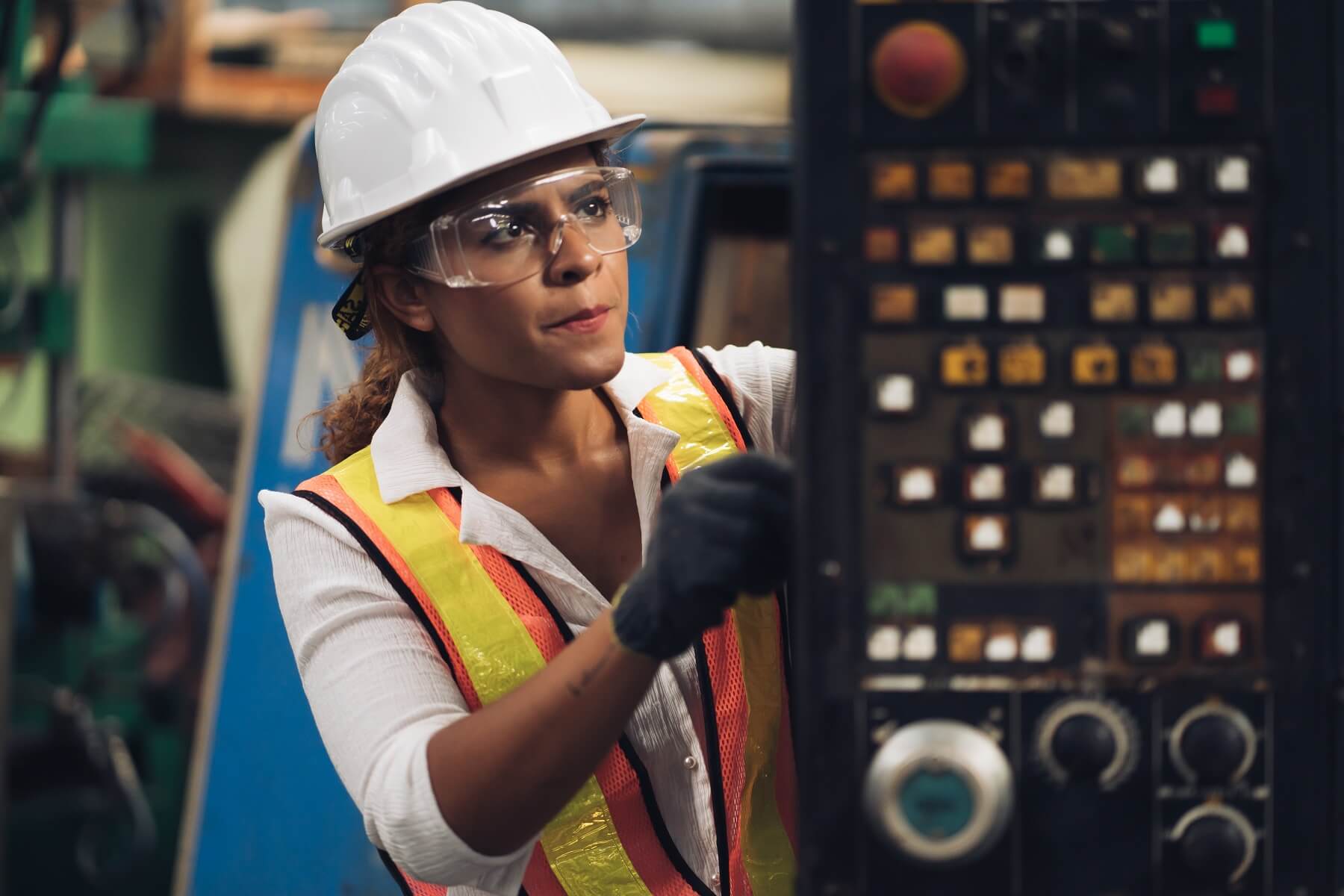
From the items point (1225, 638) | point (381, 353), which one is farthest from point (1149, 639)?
point (381, 353)

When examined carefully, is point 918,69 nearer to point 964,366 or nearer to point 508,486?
point 964,366

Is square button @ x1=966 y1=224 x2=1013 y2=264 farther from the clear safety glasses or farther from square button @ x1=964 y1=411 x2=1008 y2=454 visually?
the clear safety glasses

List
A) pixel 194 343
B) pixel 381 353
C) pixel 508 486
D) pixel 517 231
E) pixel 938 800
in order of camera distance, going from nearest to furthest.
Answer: pixel 938 800 < pixel 517 231 < pixel 508 486 < pixel 381 353 < pixel 194 343

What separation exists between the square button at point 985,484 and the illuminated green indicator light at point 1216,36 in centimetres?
22

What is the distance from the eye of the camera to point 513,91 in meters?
1.06

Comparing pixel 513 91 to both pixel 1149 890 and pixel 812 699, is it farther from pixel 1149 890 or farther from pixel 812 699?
pixel 1149 890

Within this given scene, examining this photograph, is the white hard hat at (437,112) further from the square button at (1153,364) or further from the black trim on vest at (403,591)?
the square button at (1153,364)

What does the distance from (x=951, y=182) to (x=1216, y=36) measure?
0.46ft

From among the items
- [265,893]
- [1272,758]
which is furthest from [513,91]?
[265,893]

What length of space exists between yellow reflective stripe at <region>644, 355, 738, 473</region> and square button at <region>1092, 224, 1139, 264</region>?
0.46 metres

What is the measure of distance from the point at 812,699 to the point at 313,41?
4072 mm

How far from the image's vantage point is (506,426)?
117 centimetres

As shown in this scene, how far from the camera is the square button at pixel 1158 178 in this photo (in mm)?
722

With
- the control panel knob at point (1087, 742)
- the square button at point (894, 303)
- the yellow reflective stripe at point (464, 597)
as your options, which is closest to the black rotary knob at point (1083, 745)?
the control panel knob at point (1087, 742)
